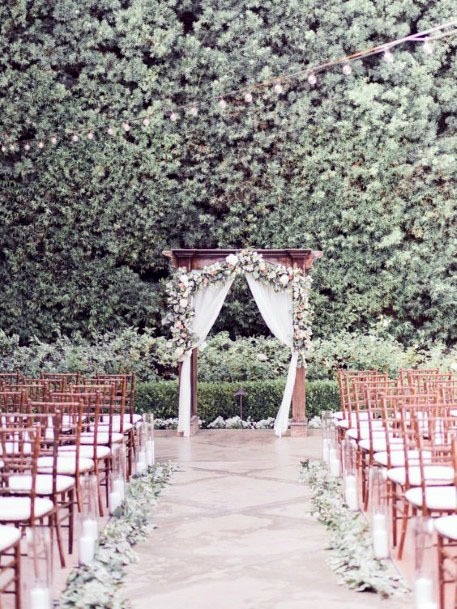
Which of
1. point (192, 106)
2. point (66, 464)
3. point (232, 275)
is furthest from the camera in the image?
point (192, 106)

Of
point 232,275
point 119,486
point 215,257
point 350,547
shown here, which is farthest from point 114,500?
point 215,257

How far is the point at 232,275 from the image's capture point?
993cm

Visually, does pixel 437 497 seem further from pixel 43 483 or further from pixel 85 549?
pixel 43 483

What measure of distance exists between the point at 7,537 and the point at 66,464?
5.22 feet

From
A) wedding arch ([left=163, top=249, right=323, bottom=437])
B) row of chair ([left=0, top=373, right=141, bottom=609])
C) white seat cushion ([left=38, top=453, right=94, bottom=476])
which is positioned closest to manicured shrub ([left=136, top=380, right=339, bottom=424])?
wedding arch ([left=163, top=249, right=323, bottom=437])

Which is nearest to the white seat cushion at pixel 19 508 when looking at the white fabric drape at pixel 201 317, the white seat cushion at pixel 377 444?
the white seat cushion at pixel 377 444

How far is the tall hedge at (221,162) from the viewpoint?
45.2ft

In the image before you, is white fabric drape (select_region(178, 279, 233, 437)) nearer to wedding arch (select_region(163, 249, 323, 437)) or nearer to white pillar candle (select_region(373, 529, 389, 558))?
wedding arch (select_region(163, 249, 323, 437))

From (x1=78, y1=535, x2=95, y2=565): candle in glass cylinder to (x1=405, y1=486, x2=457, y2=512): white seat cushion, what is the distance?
164 cm

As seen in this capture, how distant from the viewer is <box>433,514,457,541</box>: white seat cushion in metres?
3.46

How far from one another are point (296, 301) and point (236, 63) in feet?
19.4

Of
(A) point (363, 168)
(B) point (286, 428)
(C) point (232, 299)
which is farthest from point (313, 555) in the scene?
(A) point (363, 168)

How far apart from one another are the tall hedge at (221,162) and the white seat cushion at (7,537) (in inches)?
401

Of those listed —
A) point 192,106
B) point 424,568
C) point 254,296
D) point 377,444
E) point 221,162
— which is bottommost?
point 424,568
